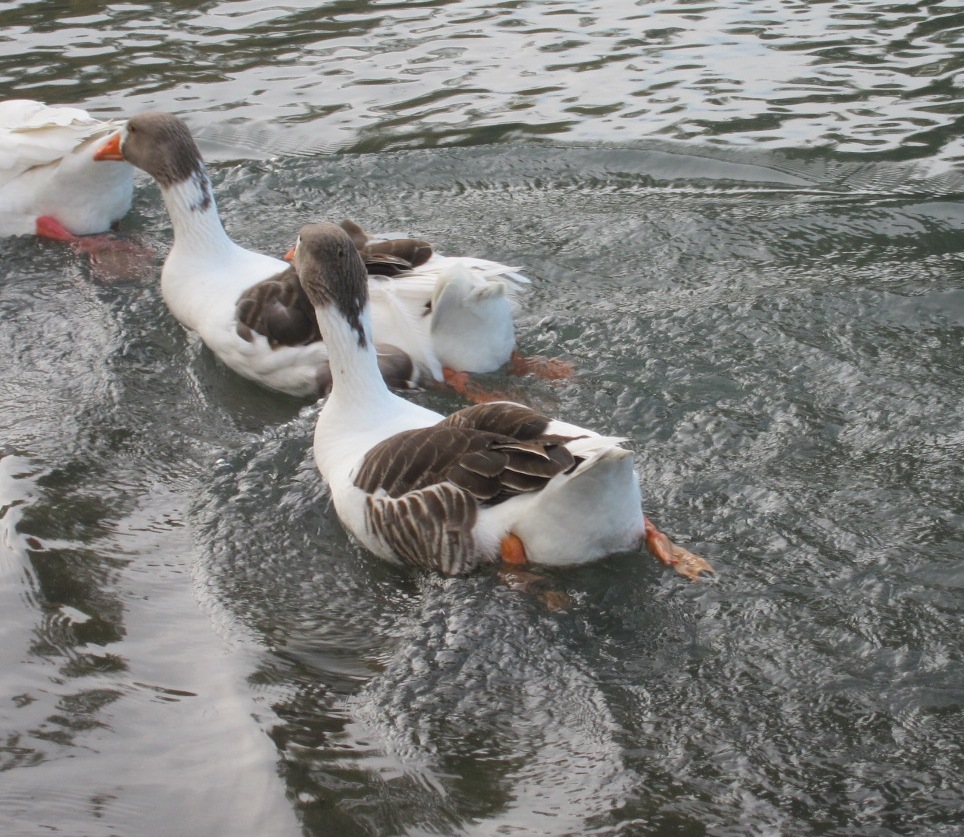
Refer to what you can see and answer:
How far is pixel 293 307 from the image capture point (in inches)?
248

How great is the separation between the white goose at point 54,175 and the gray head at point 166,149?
81cm

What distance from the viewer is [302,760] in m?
3.72

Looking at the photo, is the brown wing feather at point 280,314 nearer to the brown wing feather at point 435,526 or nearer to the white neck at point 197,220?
the white neck at point 197,220

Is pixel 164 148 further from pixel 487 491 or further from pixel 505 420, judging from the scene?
pixel 487 491

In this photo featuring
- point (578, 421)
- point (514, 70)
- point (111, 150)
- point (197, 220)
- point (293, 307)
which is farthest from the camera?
point (514, 70)

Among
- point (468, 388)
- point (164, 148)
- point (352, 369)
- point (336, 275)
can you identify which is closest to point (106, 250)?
point (164, 148)

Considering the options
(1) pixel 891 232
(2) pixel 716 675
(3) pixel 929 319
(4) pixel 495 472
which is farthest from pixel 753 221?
(2) pixel 716 675

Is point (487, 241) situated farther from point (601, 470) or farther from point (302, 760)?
point (302, 760)

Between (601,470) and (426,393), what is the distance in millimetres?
2209

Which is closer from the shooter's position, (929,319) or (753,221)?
(929,319)

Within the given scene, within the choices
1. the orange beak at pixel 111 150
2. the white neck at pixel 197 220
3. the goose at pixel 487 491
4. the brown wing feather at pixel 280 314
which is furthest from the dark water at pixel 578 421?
the orange beak at pixel 111 150

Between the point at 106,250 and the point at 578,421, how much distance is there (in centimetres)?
399

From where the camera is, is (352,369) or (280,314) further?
(280,314)

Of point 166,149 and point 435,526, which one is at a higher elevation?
point 166,149
